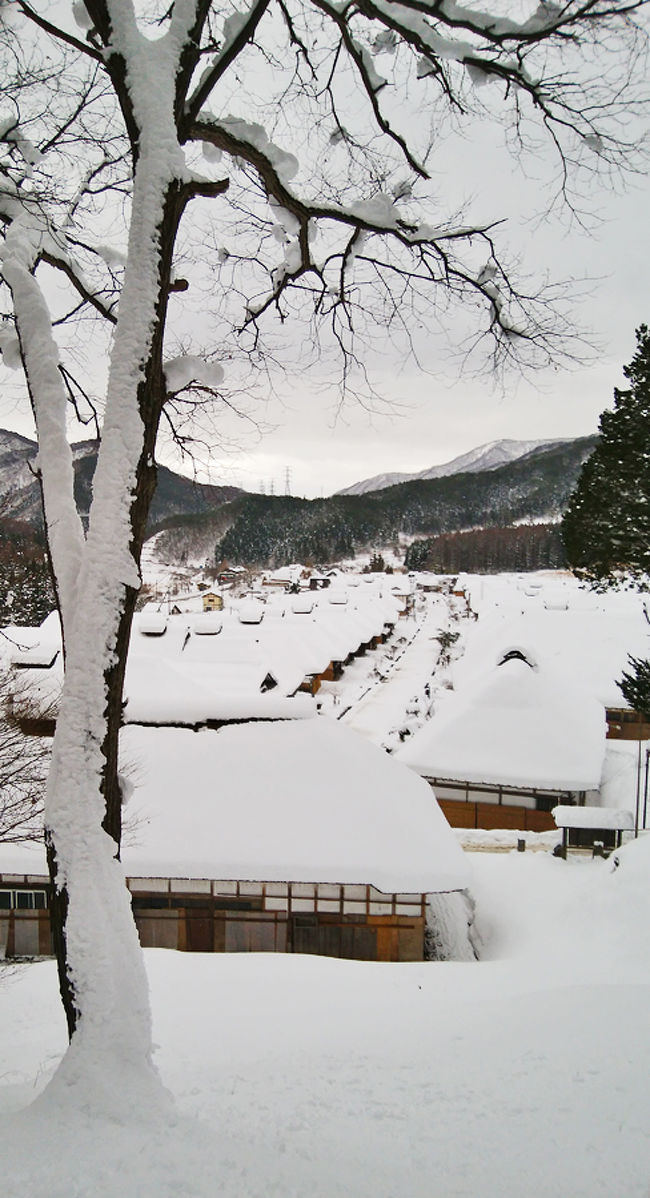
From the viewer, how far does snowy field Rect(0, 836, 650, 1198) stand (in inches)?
119

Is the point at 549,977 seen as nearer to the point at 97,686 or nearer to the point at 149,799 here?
the point at 149,799

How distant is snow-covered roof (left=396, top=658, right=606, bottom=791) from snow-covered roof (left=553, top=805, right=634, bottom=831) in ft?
6.48

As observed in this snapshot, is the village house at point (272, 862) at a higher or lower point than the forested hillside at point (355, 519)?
lower

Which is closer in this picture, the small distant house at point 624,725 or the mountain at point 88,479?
the mountain at point 88,479

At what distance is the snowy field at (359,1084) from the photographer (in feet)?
9.94

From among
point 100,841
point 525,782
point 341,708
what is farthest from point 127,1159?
point 341,708

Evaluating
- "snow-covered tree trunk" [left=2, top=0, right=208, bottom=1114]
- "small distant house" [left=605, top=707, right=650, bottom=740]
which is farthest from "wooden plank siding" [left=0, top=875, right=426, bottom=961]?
"small distant house" [left=605, top=707, right=650, bottom=740]

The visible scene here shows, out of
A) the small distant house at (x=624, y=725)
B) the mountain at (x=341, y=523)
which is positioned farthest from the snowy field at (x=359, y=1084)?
the mountain at (x=341, y=523)

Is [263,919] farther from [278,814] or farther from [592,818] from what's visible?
[592,818]

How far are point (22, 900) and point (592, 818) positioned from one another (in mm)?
12026

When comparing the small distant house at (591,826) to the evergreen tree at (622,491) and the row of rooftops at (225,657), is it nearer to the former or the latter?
the evergreen tree at (622,491)

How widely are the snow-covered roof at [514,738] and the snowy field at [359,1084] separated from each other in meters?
7.24

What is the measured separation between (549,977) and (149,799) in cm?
684

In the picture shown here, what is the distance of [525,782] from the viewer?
1669 centimetres
